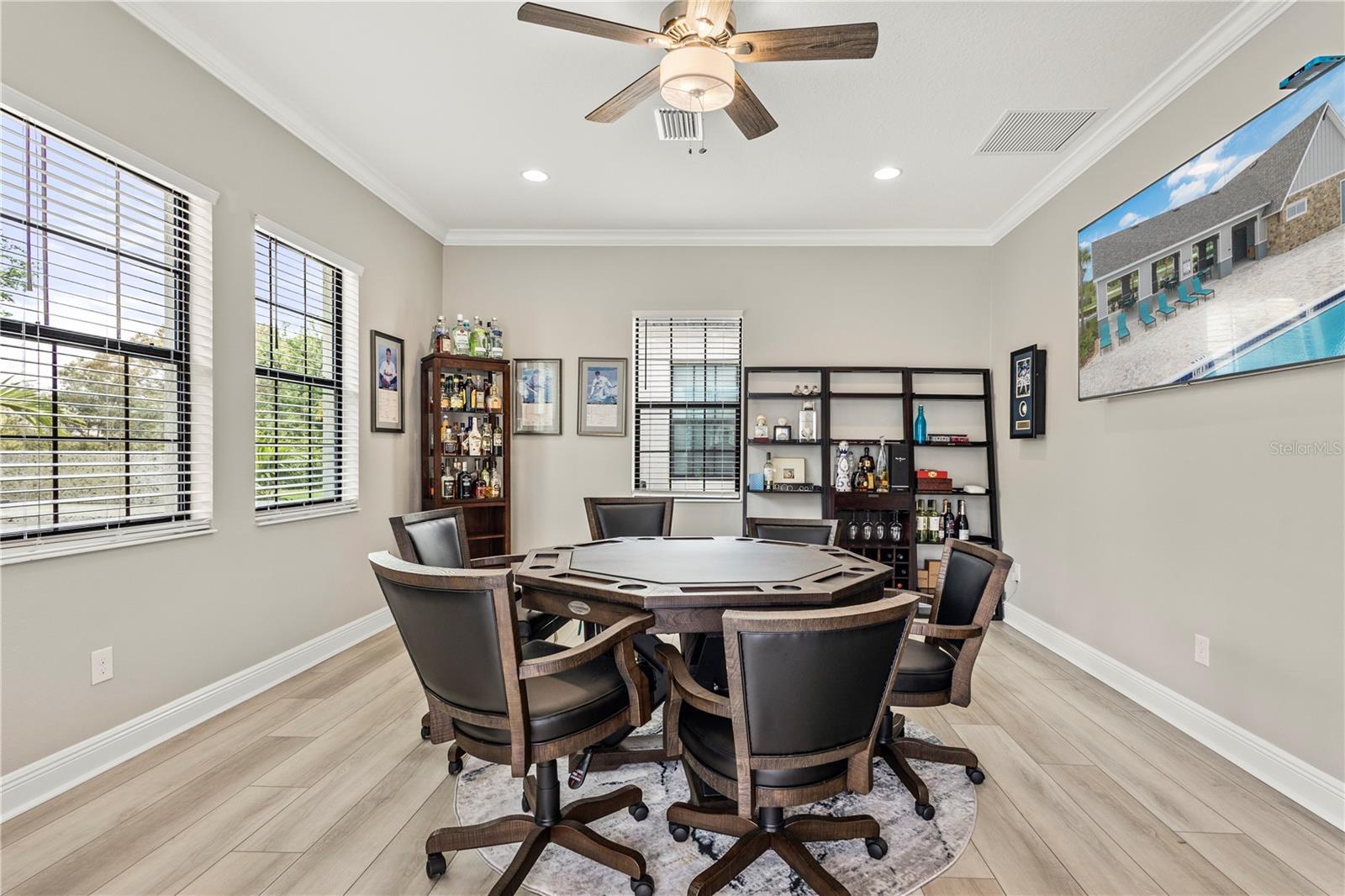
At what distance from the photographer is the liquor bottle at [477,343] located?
15.5 feet

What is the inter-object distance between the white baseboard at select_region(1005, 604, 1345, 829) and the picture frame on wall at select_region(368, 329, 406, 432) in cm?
458

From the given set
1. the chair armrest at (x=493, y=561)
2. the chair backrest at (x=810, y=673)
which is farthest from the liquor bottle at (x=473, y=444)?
the chair backrest at (x=810, y=673)

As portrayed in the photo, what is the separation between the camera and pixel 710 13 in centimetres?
216

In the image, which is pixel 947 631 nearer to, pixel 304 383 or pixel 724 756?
pixel 724 756

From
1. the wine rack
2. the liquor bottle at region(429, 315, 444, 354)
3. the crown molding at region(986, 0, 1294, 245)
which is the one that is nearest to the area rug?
the wine rack

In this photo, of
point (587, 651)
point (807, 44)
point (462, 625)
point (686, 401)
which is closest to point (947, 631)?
point (587, 651)

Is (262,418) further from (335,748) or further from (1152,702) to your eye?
(1152,702)

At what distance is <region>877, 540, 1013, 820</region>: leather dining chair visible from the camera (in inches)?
82.0

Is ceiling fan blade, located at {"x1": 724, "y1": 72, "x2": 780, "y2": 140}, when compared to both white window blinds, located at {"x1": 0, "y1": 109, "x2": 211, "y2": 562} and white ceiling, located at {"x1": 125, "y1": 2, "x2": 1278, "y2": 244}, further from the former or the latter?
white window blinds, located at {"x1": 0, "y1": 109, "x2": 211, "y2": 562}

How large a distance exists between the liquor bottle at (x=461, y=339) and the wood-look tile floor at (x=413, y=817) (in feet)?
8.61

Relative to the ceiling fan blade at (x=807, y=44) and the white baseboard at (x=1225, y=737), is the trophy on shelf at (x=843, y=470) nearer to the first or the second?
the white baseboard at (x=1225, y=737)

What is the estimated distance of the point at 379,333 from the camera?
4117mm

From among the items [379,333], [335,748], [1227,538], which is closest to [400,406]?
[379,333]

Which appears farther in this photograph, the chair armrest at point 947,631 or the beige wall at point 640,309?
the beige wall at point 640,309
